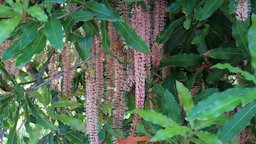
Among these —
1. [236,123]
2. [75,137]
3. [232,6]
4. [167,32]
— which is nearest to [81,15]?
[167,32]

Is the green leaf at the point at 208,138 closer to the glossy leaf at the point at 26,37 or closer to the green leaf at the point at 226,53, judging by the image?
the green leaf at the point at 226,53

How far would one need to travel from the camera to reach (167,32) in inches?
81.2

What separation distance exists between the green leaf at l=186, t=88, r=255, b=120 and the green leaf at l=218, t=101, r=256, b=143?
6.0 inches

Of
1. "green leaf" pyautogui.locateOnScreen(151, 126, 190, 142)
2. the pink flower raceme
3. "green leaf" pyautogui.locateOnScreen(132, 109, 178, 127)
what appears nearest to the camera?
"green leaf" pyautogui.locateOnScreen(151, 126, 190, 142)

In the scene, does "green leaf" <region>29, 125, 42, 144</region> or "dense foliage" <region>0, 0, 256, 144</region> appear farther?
"green leaf" <region>29, 125, 42, 144</region>

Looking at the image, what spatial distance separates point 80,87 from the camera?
2912 mm

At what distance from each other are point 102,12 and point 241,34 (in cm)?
50

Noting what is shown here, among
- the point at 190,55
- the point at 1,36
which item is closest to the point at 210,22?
the point at 190,55

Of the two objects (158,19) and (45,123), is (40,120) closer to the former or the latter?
(45,123)

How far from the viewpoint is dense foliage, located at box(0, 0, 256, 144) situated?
5.42ft

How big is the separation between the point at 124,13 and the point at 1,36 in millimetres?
522

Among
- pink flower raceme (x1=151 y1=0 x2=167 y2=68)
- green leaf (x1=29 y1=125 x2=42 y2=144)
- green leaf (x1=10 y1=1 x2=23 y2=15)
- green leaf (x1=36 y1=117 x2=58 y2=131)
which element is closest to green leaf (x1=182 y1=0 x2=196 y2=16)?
pink flower raceme (x1=151 y1=0 x2=167 y2=68)

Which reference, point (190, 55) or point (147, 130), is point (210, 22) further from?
point (147, 130)

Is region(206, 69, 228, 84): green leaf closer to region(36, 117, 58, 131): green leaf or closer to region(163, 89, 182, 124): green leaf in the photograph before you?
region(163, 89, 182, 124): green leaf
